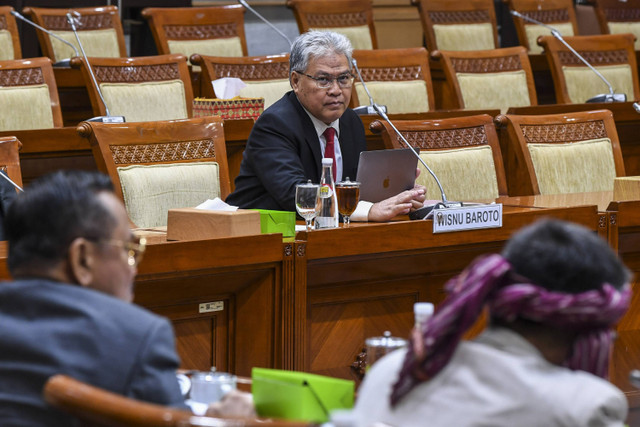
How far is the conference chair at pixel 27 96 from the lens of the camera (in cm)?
358

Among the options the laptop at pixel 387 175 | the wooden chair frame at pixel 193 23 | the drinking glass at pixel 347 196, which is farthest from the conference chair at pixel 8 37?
the drinking glass at pixel 347 196

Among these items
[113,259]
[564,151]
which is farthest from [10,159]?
[564,151]

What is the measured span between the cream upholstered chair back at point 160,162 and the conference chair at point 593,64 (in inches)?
85.2

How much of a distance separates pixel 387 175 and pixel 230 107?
112 cm

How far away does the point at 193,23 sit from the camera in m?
4.80

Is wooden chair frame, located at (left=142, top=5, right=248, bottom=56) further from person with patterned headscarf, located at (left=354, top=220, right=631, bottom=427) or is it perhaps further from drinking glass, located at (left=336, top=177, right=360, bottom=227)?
person with patterned headscarf, located at (left=354, top=220, right=631, bottom=427)

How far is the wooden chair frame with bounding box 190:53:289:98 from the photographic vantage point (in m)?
4.05

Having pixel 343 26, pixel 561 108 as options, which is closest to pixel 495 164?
pixel 561 108

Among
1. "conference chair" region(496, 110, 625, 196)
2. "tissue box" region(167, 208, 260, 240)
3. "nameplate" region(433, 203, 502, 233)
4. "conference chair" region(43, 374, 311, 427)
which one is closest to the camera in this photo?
"conference chair" region(43, 374, 311, 427)

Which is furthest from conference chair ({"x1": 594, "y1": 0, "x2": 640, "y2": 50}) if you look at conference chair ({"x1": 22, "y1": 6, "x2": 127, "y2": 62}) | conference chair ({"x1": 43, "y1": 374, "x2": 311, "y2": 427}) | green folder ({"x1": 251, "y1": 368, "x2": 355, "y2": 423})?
conference chair ({"x1": 43, "y1": 374, "x2": 311, "y2": 427})

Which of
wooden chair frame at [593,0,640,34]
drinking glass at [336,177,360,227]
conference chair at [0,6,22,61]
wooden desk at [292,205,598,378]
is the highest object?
wooden chair frame at [593,0,640,34]

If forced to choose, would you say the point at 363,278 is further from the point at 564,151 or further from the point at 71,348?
the point at 564,151

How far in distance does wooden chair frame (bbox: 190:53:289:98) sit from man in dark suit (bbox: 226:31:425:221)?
1.08m

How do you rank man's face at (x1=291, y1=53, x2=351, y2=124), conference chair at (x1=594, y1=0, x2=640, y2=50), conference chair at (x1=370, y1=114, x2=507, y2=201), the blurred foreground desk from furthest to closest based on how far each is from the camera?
conference chair at (x1=594, y1=0, x2=640, y2=50) < conference chair at (x1=370, y1=114, x2=507, y2=201) < man's face at (x1=291, y1=53, x2=351, y2=124) < the blurred foreground desk
